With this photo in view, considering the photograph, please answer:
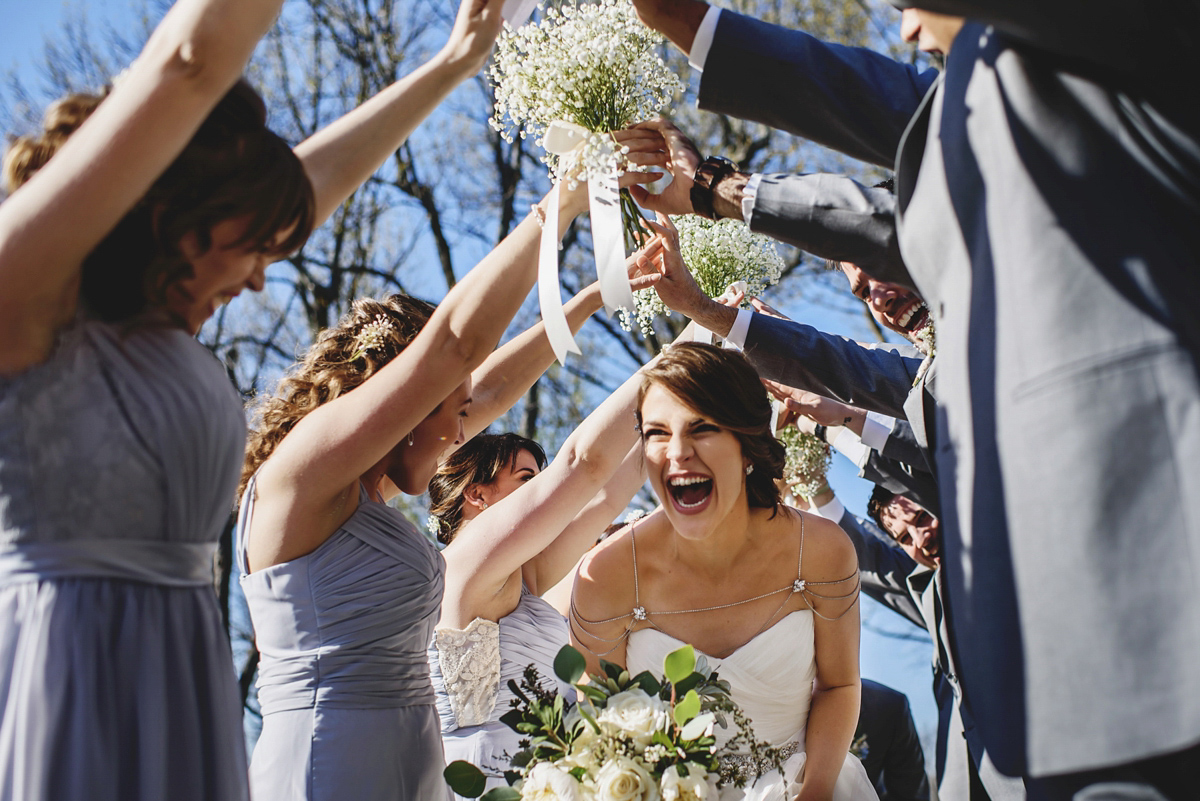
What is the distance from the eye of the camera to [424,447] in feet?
10.0

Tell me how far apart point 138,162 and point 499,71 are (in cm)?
165

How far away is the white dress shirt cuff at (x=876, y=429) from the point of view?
4.21 metres

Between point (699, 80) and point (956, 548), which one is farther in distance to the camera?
point (699, 80)

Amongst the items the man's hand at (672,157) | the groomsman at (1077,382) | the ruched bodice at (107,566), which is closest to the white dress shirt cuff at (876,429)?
the man's hand at (672,157)

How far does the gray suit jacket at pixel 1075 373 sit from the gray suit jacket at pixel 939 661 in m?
0.32

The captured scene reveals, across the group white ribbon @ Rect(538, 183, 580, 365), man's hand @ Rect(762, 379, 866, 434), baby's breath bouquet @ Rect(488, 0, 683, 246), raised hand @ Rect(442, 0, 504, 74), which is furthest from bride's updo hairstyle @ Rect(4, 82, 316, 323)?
man's hand @ Rect(762, 379, 866, 434)

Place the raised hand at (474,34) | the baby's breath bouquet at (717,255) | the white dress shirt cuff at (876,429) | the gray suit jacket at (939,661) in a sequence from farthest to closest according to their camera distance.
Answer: the white dress shirt cuff at (876,429), the baby's breath bouquet at (717,255), the gray suit jacket at (939,661), the raised hand at (474,34)

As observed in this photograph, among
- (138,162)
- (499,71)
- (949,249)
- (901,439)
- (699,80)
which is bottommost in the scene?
(901,439)

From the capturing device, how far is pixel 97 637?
161 centimetres

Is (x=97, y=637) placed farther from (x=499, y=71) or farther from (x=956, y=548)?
(x=499, y=71)

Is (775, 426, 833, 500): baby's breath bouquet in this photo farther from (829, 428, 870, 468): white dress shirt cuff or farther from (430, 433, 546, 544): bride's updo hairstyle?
(430, 433, 546, 544): bride's updo hairstyle

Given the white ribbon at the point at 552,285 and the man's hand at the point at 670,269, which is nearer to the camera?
the white ribbon at the point at 552,285

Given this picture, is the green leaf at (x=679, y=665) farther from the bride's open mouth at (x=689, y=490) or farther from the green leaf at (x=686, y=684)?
the bride's open mouth at (x=689, y=490)

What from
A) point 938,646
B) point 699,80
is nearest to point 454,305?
point 699,80
